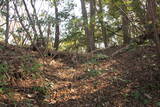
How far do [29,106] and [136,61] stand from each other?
4160 millimetres

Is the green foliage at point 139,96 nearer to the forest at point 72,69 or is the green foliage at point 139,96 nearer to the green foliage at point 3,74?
the forest at point 72,69

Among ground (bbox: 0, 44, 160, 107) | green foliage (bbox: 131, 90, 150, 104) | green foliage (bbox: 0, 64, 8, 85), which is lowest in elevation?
green foliage (bbox: 131, 90, 150, 104)

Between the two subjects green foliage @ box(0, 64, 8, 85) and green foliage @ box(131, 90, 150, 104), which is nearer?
green foliage @ box(0, 64, 8, 85)

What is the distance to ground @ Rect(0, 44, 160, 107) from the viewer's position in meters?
4.20

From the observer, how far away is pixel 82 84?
5234 millimetres

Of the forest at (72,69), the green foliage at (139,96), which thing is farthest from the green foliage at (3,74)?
the green foliage at (139,96)

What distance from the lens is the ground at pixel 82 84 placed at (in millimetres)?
4199

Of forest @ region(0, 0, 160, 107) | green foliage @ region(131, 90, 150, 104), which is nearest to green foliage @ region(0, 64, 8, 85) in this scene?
forest @ region(0, 0, 160, 107)

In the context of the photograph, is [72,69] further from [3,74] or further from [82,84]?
[3,74]

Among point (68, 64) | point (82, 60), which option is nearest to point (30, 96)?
point (68, 64)

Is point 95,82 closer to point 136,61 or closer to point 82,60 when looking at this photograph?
point 136,61

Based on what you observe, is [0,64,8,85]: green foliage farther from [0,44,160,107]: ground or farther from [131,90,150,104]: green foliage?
[131,90,150,104]: green foliage

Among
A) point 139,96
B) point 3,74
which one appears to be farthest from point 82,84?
point 3,74

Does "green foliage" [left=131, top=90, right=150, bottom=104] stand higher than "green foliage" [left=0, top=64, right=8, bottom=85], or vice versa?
"green foliage" [left=0, top=64, right=8, bottom=85]
